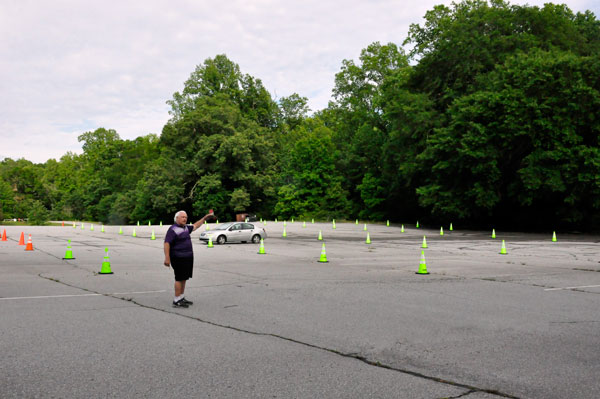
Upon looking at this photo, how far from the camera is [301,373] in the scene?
525 cm

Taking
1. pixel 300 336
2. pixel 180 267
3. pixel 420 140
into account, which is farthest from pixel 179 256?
pixel 420 140

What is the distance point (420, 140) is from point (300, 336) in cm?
4259

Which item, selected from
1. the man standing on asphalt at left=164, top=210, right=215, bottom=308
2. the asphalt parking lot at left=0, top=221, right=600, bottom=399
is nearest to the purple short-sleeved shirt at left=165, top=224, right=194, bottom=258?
the man standing on asphalt at left=164, top=210, right=215, bottom=308

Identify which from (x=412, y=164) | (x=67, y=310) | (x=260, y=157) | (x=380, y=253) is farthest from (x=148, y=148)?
(x=67, y=310)

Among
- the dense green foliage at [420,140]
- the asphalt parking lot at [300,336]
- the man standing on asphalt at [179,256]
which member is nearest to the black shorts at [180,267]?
the man standing on asphalt at [179,256]

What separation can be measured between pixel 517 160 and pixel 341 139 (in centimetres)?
3716

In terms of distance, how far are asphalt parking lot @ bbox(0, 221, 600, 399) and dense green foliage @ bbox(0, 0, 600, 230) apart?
26585mm

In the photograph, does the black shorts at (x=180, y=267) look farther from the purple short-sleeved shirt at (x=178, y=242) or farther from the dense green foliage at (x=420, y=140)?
the dense green foliage at (x=420, y=140)

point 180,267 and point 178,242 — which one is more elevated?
point 178,242

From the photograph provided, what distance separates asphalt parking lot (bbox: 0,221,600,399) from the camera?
16.0 ft

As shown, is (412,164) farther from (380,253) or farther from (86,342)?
(86,342)

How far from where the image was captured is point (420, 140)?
47.3 m

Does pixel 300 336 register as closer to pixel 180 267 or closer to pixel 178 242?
pixel 180 267

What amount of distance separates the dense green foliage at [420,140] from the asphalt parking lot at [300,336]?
26.6 m
